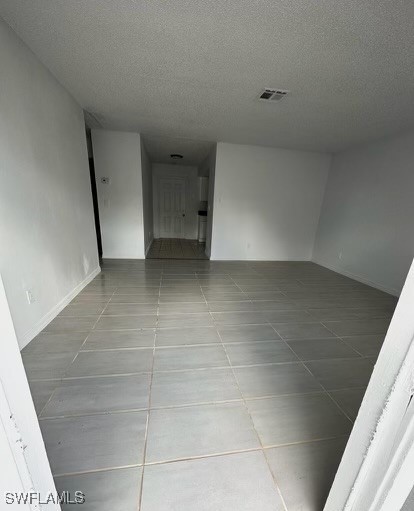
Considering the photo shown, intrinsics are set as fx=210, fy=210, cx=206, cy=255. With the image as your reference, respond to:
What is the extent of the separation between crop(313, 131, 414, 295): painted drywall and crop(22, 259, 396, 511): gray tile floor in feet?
4.01

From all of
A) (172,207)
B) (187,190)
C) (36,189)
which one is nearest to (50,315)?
(36,189)

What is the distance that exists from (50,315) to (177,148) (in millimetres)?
4439

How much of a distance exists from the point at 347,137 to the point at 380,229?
5.57 ft

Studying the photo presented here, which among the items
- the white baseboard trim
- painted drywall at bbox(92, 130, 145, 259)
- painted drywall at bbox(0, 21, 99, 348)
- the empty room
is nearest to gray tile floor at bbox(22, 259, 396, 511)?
the empty room

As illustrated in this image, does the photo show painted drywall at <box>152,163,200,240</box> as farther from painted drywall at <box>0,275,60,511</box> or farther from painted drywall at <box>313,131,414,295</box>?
painted drywall at <box>0,275,60,511</box>

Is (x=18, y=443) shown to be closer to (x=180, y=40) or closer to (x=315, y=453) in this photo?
(x=315, y=453)

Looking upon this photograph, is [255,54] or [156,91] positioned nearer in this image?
[255,54]

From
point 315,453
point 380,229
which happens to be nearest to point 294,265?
point 380,229

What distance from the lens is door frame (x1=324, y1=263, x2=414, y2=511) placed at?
19.2 inches

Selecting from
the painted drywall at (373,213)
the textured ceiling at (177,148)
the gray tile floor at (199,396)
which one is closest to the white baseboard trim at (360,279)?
the painted drywall at (373,213)

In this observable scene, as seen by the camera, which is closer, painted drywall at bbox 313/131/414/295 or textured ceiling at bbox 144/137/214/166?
painted drywall at bbox 313/131/414/295

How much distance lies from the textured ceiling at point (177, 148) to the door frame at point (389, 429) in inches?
184

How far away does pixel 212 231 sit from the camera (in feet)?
15.6

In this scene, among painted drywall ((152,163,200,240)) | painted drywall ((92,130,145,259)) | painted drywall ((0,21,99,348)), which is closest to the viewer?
painted drywall ((0,21,99,348))
